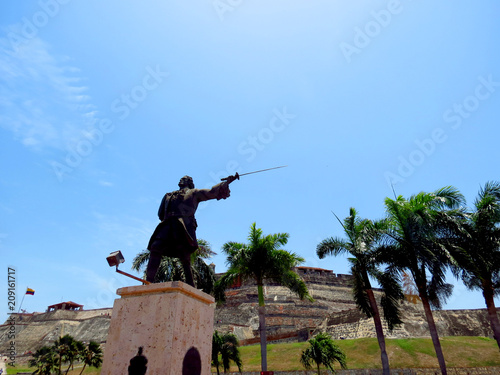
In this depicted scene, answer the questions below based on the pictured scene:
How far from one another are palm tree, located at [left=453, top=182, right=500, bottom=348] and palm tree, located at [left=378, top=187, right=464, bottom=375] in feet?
1.81

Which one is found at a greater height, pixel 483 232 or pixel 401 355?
pixel 483 232

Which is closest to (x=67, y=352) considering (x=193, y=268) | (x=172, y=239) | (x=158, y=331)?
(x=193, y=268)

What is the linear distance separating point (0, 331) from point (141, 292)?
273 ft

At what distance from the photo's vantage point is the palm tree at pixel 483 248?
13664mm

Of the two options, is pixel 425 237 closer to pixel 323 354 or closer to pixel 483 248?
pixel 483 248

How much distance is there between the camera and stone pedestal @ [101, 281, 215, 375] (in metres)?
3.83

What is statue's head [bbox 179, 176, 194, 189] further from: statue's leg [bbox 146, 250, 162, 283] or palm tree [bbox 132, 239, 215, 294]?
palm tree [bbox 132, 239, 215, 294]

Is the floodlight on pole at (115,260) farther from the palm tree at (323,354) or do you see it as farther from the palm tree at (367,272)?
the palm tree at (323,354)

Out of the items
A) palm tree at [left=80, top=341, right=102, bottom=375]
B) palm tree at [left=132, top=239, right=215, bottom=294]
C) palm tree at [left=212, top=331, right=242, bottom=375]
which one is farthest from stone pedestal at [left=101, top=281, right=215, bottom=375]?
palm tree at [left=80, top=341, right=102, bottom=375]

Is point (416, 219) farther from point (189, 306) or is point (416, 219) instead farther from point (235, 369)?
point (235, 369)

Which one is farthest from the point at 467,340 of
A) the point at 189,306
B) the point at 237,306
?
the point at 237,306

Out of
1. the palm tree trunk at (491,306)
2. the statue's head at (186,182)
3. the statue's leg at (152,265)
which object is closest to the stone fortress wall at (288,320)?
the palm tree trunk at (491,306)

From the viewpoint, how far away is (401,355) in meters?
25.2

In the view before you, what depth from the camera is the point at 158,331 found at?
12.9 feet
